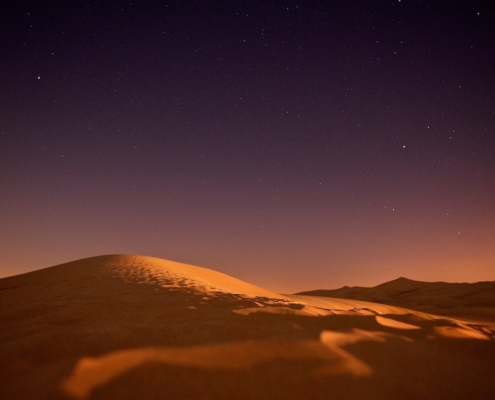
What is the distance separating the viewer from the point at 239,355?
239cm

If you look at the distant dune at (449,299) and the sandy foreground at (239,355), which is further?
the distant dune at (449,299)

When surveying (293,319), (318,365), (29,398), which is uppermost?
(293,319)

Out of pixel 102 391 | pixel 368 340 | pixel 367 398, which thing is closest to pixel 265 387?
pixel 367 398

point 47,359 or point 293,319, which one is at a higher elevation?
point 293,319

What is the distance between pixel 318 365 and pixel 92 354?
2.03 m

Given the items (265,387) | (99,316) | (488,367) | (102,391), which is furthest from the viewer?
(99,316)

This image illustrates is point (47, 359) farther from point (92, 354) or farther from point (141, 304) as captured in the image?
point (141, 304)

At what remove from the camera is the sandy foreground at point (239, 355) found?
1956mm

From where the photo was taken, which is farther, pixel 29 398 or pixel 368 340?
pixel 368 340

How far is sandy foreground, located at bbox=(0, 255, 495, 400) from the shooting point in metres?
1.96

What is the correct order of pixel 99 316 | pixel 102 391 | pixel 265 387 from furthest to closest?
1. pixel 99 316
2. pixel 265 387
3. pixel 102 391

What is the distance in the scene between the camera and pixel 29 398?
1729 mm

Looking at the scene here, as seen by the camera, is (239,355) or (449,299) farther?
(449,299)

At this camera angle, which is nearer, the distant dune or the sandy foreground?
the sandy foreground
